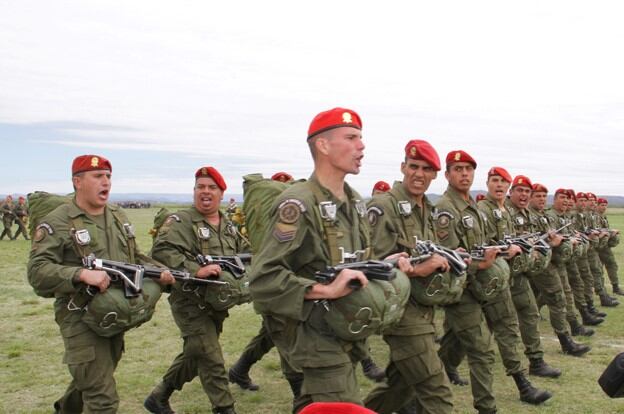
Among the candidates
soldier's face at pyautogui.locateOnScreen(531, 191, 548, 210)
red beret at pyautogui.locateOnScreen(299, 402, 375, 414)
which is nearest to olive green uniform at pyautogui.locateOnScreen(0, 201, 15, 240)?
soldier's face at pyautogui.locateOnScreen(531, 191, 548, 210)

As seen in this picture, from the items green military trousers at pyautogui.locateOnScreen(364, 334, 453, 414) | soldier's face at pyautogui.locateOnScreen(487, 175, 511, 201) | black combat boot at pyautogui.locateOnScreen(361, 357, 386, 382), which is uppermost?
soldier's face at pyautogui.locateOnScreen(487, 175, 511, 201)

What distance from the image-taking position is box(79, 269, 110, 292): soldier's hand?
194 inches

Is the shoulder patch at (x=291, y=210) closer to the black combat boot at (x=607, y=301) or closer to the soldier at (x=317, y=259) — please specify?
the soldier at (x=317, y=259)

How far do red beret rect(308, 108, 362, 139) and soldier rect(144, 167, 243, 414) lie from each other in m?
2.76

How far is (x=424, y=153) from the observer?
19.0 feet

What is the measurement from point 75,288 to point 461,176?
4.42m

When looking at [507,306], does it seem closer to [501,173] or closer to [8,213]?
[501,173]

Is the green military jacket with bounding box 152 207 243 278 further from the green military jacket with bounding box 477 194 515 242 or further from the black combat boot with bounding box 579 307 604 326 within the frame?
the black combat boot with bounding box 579 307 604 326

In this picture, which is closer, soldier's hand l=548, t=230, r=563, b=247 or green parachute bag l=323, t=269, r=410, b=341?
green parachute bag l=323, t=269, r=410, b=341

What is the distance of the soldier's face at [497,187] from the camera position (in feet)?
26.7

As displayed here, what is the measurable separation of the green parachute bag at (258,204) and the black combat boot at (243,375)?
2632 millimetres

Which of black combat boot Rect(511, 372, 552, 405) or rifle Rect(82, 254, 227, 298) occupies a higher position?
rifle Rect(82, 254, 227, 298)

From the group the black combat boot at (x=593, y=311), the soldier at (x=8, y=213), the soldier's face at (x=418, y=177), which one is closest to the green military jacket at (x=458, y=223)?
the soldier's face at (x=418, y=177)

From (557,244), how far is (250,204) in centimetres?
605
